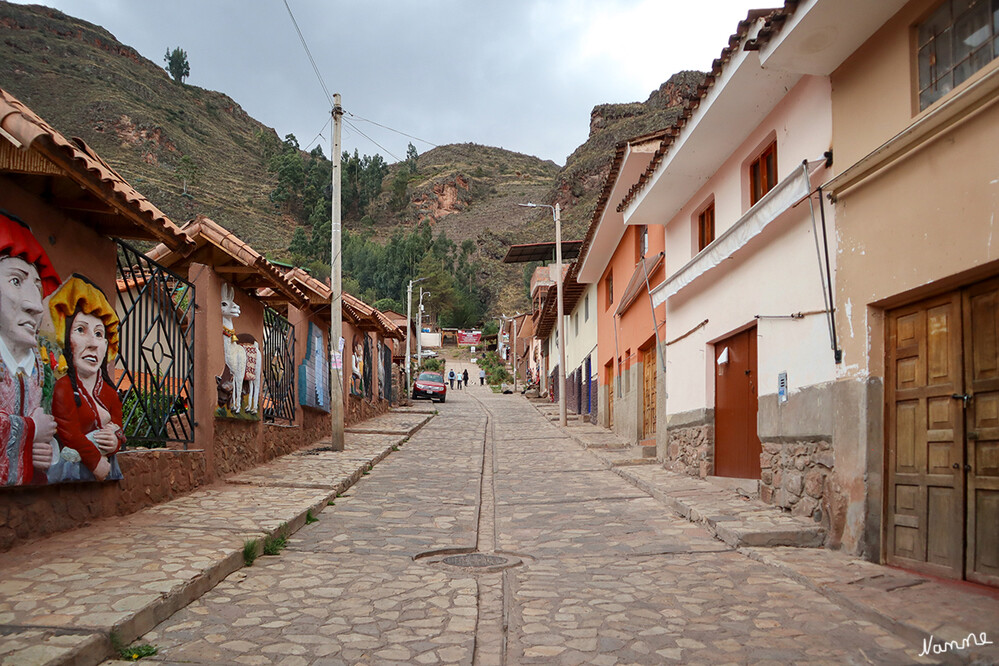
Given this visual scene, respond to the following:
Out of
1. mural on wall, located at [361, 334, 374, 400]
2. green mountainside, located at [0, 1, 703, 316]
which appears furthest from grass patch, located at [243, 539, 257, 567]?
green mountainside, located at [0, 1, 703, 316]

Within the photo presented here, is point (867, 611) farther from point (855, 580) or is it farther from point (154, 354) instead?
point (154, 354)

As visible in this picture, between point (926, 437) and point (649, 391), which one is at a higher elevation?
point (926, 437)

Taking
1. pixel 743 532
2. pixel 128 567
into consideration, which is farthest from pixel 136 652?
Result: pixel 743 532

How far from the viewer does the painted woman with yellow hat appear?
6.53 metres

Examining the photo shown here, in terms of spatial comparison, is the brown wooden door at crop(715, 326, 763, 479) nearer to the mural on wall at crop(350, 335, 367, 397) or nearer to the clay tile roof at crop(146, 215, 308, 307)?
the clay tile roof at crop(146, 215, 308, 307)

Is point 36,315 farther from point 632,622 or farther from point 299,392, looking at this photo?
point 299,392

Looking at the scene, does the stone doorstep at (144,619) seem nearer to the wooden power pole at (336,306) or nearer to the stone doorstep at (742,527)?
the stone doorstep at (742,527)

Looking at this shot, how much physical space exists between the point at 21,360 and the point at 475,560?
4.08m

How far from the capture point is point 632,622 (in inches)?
196

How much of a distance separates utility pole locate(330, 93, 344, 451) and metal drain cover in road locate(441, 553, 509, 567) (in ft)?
26.7

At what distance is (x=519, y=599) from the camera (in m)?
5.57

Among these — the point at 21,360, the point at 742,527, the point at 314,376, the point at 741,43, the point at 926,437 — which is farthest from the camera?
the point at 314,376

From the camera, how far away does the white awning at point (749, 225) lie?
7.52 metres

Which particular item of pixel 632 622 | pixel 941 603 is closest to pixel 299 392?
pixel 632 622
